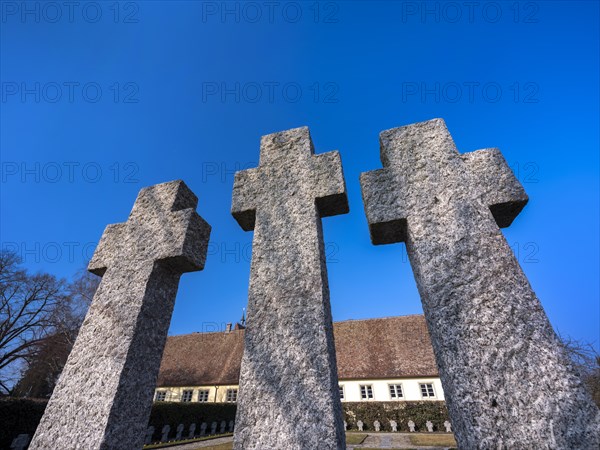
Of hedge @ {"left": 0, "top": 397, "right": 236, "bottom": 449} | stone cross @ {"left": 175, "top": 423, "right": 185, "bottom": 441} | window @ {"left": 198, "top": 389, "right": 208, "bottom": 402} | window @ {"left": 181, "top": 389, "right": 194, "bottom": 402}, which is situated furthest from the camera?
window @ {"left": 181, "top": 389, "right": 194, "bottom": 402}

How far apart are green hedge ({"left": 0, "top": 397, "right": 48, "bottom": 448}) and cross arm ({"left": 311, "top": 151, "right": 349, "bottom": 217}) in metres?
15.5

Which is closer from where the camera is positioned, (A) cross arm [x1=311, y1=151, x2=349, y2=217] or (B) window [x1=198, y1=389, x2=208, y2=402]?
(A) cross arm [x1=311, y1=151, x2=349, y2=217]

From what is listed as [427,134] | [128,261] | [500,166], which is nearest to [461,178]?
[500,166]

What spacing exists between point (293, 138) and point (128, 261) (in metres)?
2.21

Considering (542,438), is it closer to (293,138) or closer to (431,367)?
(293,138)

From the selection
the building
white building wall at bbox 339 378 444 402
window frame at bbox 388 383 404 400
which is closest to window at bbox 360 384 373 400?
the building

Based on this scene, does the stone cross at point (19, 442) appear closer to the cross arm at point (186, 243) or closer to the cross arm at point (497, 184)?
the cross arm at point (186, 243)

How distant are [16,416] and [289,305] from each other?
51.2ft

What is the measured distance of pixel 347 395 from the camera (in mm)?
25656

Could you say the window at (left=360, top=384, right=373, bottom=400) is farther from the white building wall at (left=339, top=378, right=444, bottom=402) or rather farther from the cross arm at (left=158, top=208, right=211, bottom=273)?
the cross arm at (left=158, top=208, right=211, bottom=273)

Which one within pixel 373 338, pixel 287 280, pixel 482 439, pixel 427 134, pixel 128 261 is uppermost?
pixel 373 338

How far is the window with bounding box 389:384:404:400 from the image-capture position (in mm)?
24422

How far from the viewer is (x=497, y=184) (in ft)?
7.87

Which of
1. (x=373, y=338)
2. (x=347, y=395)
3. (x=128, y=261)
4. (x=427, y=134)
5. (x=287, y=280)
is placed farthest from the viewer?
(x=373, y=338)
